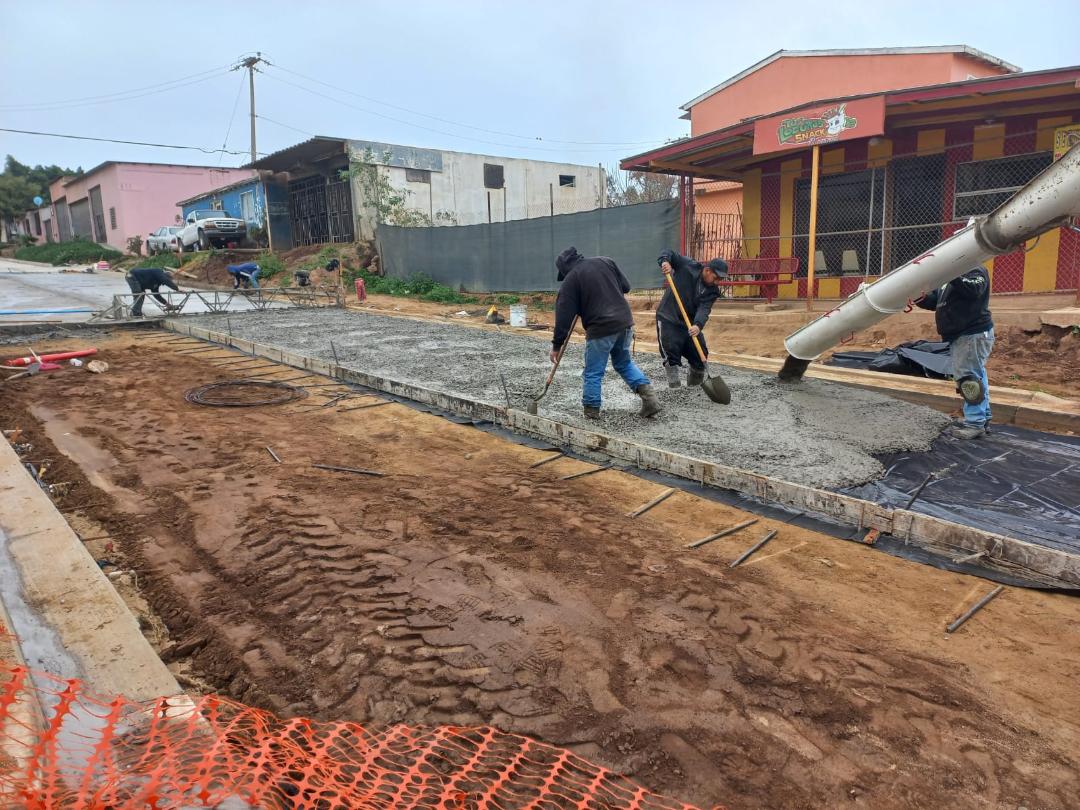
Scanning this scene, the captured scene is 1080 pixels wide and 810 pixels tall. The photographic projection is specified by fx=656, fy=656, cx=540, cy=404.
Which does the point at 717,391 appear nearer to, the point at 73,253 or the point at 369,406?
the point at 369,406

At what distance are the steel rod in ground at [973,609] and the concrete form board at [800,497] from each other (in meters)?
0.27


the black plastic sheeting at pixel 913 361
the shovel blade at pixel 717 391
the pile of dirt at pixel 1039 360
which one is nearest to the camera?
the shovel blade at pixel 717 391

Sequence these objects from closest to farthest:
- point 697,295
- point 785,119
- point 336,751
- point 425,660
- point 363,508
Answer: point 336,751 → point 425,660 → point 363,508 → point 697,295 → point 785,119

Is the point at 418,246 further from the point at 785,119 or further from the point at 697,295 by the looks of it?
the point at 697,295

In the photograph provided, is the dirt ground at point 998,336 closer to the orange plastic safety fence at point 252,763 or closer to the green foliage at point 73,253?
the orange plastic safety fence at point 252,763

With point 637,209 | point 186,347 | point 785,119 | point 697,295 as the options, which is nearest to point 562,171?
point 637,209

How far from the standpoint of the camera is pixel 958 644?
285cm

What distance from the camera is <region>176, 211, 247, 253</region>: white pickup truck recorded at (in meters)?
27.4

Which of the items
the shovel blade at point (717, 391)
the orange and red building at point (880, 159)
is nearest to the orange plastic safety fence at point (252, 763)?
the shovel blade at point (717, 391)

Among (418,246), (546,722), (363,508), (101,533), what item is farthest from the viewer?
(418,246)

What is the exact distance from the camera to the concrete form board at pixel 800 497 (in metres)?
3.43

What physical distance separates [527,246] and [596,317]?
39.9 feet

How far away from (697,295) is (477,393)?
8.56 feet

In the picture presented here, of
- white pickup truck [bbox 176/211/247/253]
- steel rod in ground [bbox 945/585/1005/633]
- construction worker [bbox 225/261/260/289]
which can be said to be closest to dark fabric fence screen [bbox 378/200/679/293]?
construction worker [bbox 225/261/260/289]
